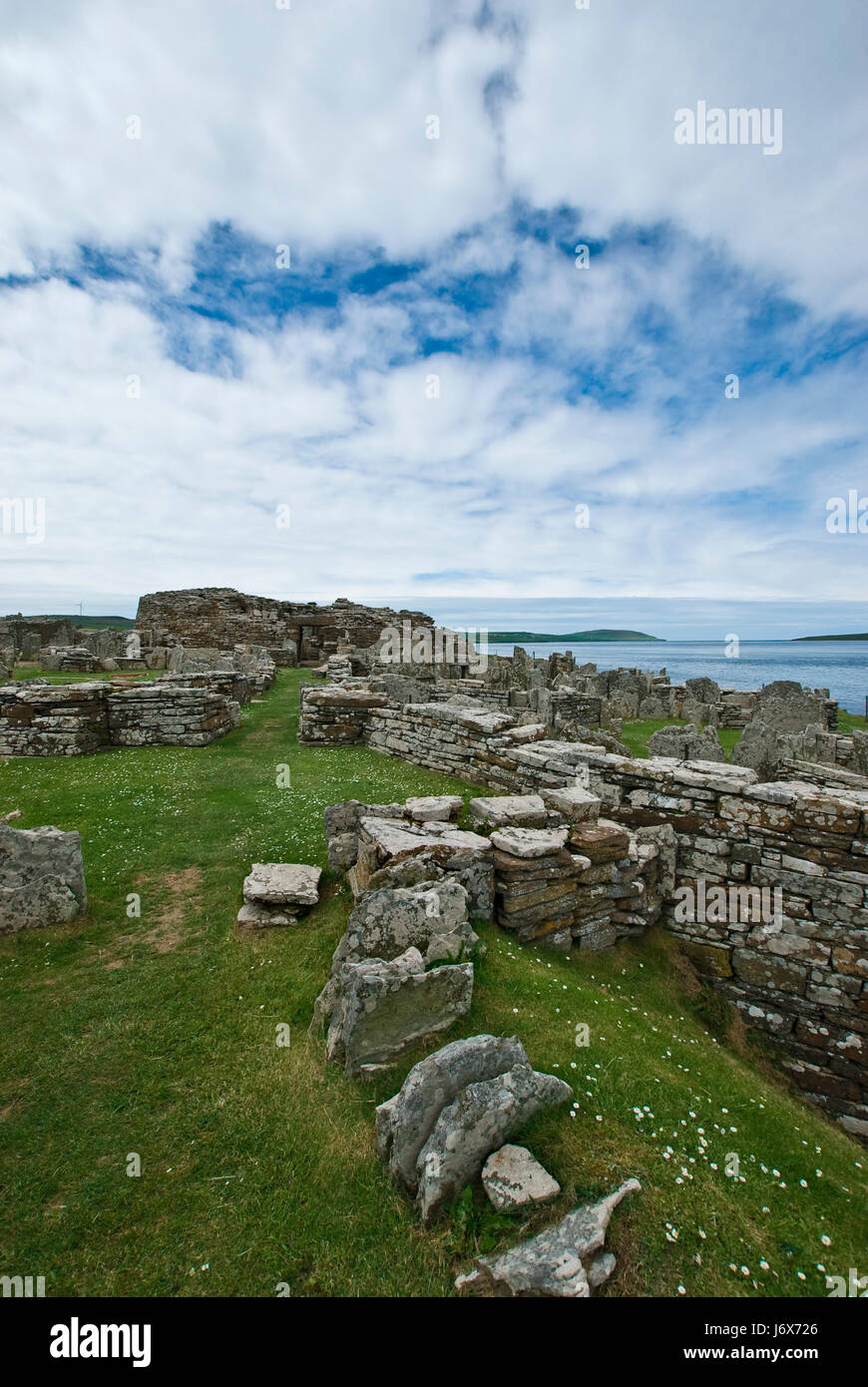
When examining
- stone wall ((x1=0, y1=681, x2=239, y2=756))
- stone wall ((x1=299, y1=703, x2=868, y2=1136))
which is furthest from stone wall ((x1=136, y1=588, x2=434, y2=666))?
stone wall ((x1=299, y1=703, x2=868, y2=1136))

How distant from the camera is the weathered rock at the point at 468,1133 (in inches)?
116

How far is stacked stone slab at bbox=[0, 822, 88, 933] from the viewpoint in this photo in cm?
552

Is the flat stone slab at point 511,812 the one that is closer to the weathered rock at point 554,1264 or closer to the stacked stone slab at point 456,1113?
the stacked stone slab at point 456,1113

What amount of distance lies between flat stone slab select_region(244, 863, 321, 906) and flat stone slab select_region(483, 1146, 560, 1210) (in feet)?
Result: 10.9

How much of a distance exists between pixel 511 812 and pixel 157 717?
32.3 ft

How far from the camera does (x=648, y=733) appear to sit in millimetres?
19312

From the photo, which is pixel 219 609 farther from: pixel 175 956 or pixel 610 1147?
pixel 610 1147

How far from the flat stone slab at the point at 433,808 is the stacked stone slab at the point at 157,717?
8139mm

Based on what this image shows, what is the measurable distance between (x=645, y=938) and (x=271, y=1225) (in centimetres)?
529

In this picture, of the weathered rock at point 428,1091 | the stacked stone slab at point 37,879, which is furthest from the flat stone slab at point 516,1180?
the stacked stone slab at point 37,879

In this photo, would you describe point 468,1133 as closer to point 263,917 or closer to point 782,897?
point 263,917

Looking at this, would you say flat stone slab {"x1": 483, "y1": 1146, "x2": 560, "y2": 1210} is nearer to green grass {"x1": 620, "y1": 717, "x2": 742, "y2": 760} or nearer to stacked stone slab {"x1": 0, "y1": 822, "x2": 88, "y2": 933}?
stacked stone slab {"x1": 0, "y1": 822, "x2": 88, "y2": 933}
